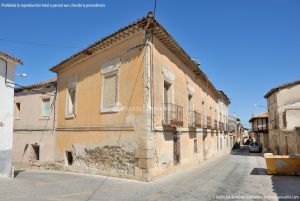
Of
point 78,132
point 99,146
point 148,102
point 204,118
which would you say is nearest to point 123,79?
point 148,102

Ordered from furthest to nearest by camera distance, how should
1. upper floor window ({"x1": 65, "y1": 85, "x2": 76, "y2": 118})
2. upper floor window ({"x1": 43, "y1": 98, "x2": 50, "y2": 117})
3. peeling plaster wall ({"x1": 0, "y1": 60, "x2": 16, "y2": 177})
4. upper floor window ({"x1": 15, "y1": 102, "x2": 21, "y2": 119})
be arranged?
upper floor window ({"x1": 15, "y1": 102, "x2": 21, "y2": 119})
upper floor window ({"x1": 43, "y1": 98, "x2": 50, "y2": 117})
upper floor window ({"x1": 65, "y1": 85, "x2": 76, "y2": 118})
peeling plaster wall ({"x1": 0, "y1": 60, "x2": 16, "y2": 177})

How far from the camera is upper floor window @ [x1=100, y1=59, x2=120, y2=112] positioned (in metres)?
10.8

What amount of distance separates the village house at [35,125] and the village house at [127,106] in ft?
2.50

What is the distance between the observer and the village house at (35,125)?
14656 millimetres

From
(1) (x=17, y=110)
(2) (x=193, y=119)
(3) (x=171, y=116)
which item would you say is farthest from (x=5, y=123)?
(2) (x=193, y=119)

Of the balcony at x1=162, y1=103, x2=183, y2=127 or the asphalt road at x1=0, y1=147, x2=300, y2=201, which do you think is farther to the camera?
the balcony at x1=162, y1=103, x2=183, y2=127

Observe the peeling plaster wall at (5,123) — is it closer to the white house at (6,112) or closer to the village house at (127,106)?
the white house at (6,112)

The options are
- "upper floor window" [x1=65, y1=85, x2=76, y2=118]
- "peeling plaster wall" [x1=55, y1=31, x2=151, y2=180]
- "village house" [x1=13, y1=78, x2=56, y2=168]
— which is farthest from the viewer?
"village house" [x1=13, y1=78, x2=56, y2=168]

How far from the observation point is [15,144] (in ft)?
53.6

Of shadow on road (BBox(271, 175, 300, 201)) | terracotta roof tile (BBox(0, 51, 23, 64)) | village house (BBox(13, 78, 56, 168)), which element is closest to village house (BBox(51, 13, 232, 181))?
village house (BBox(13, 78, 56, 168))

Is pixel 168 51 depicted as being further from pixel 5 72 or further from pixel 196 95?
pixel 5 72

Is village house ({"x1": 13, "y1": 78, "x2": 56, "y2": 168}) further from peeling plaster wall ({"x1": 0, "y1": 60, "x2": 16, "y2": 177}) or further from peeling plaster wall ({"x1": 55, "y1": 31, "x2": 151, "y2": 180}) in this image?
peeling plaster wall ({"x1": 0, "y1": 60, "x2": 16, "y2": 177})

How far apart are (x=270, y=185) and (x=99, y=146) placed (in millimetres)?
6811

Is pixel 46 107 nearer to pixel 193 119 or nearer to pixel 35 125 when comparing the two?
Answer: pixel 35 125
